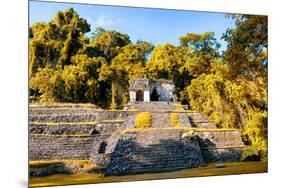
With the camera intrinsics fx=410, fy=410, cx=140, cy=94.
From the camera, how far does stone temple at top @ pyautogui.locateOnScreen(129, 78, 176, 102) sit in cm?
615

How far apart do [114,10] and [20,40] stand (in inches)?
55.8

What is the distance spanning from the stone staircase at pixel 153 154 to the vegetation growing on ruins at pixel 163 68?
291 millimetres

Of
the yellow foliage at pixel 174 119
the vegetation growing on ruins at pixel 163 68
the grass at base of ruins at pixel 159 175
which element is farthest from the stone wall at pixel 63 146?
the yellow foliage at pixel 174 119

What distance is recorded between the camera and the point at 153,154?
19.9 ft

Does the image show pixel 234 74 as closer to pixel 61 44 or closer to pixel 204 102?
pixel 204 102

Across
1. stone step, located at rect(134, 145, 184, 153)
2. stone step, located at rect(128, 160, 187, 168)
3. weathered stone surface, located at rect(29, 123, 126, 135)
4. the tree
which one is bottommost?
stone step, located at rect(128, 160, 187, 168)

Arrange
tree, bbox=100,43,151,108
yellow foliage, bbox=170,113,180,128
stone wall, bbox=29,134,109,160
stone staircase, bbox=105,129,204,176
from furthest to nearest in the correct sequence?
1. yellow foliage, bbox=170,113,180,128
2. tree, bbox=100,43,151,108
3. stone staircase, bbox=105,129,204,176
4. stone wall, bbox=29,134,109,160

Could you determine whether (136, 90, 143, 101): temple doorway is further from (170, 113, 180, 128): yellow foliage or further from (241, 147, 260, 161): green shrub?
(241, 147, 260, 161): green shrub

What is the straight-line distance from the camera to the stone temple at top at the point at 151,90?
6.15 metres

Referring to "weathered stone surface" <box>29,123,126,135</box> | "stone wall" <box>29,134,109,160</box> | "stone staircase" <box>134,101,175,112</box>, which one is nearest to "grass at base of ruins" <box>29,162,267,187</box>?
"stone wall" <box>29,134,109,160</box>

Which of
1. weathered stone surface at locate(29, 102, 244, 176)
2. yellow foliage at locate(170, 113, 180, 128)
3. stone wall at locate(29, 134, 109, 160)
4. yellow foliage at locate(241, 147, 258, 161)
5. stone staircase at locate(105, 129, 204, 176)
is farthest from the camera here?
yellow foliage at locate(241, 147, 258, 161)

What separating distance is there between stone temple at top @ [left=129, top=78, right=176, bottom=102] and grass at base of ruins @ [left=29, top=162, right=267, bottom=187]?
1.13 m
